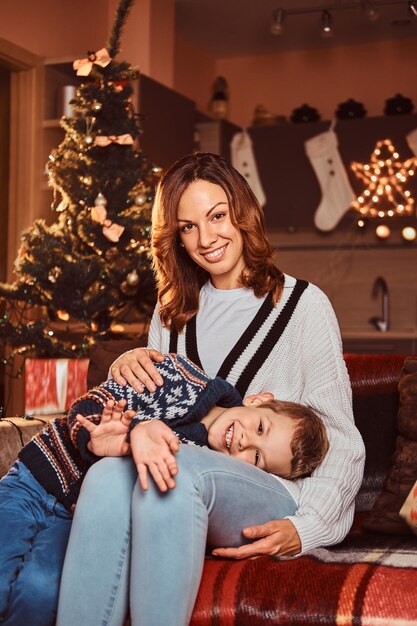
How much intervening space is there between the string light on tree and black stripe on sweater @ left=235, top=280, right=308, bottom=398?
3.21 metres

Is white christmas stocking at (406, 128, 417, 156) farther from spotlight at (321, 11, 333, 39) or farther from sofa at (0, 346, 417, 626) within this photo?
sofa at (0, 346, 417, 626)

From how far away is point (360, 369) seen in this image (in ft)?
7.74

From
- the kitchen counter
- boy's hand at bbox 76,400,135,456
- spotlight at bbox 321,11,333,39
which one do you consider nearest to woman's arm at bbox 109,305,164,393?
boy's hand at bbox 76,400,135,456

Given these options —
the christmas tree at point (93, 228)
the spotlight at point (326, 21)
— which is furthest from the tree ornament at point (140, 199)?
the spotlight at point (326, 21)

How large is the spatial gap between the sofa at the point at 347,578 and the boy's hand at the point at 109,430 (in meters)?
0.30

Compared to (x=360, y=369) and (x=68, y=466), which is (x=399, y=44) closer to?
(x=360, y=369)

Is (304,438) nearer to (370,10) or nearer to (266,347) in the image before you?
(266,347)

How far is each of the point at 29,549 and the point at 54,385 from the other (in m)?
1.22

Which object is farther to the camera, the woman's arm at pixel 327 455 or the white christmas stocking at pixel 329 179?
the white christmas stocking at pixel 329 179

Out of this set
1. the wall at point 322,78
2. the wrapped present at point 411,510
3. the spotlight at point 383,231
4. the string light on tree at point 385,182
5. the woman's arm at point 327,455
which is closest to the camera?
the woman's arm at point 327,455

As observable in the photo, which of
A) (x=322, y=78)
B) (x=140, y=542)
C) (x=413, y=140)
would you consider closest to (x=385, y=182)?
(x=413, y=140)

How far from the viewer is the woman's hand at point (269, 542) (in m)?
1.71

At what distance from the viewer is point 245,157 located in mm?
5570

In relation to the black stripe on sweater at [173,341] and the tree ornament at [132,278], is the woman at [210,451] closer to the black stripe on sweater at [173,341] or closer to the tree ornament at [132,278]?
the black stripe on sweater at [173,341]
